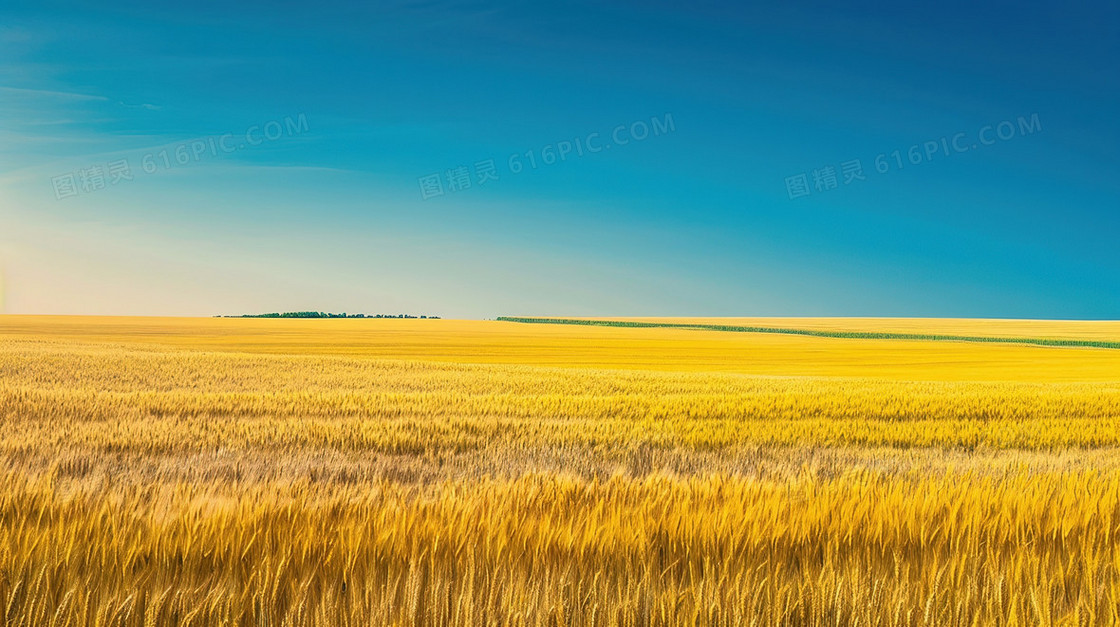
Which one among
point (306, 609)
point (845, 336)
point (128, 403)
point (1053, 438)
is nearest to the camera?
point (306, 609)

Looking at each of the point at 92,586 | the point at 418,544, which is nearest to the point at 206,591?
the point at 92,586

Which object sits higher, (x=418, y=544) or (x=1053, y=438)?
(x=418, y=544)

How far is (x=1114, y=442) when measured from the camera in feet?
32.1

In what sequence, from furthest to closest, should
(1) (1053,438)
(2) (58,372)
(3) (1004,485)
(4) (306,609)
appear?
(2) (58,372), (1) (1053,438), (3) (1004,485), (4) (306,609)

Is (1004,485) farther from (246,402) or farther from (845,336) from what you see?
(845,336)

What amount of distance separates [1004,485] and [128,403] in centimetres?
1126

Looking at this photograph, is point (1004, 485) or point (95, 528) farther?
point (1004, 485)

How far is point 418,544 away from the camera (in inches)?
119

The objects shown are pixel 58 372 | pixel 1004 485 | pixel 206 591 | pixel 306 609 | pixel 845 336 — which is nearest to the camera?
pixel 306 609

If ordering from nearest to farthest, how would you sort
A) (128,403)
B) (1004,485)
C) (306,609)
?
(306,609) → (1004,485) → (128,403)

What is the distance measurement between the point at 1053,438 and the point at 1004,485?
606cm

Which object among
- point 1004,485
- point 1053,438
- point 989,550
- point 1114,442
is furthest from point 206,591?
point 1114,442

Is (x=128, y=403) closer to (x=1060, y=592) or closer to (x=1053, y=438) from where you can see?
(x=1060, y=592)

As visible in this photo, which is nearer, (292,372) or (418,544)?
(418,544)
